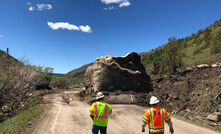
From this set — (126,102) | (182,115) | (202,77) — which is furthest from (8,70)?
(202,77)

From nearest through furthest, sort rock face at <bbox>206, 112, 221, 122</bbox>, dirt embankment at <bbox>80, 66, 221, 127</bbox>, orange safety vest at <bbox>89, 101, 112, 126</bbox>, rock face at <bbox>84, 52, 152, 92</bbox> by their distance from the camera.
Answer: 1. orange safety vest at <bbox>89, 101, 112, 126</bbox>
2. rock face at <bbox>206, 112, 221, 122</bbox>
3. dirt embankment at <bbox>80, 66, 221, 127</bbox>
4. rock face at <bbox>84, 52, 152, 92</bbox>

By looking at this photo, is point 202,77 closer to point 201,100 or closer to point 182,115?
point 201,100

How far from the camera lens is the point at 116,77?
18719 mm

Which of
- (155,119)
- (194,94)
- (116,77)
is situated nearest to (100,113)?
(155,119)

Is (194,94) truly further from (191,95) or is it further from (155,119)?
(155,119)

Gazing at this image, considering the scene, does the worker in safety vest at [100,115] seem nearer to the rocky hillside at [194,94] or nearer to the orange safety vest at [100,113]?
the orange safety vest at [100,113]

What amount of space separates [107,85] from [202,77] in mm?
11079

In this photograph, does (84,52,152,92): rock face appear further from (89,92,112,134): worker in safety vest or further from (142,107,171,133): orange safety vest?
(142,107,171,133): orange safety vest

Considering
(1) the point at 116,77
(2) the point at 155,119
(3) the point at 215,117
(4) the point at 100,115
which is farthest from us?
(1) the point at 116,77

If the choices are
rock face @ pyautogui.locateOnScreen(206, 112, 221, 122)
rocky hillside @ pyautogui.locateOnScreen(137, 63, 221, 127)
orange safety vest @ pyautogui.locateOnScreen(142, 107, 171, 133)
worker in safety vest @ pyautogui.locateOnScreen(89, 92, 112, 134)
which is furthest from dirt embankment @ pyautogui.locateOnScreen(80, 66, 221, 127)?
worker in safety vest @ pyautogui.locateOnScreen(89, 92, 112, 134)

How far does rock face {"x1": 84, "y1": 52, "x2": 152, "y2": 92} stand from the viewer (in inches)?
731

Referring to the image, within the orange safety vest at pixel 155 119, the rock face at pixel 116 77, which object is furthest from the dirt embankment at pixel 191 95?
the orange safety vest at pixel 155 119

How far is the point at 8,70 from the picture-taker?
45.1 ft

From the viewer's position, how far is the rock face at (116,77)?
18.6m
